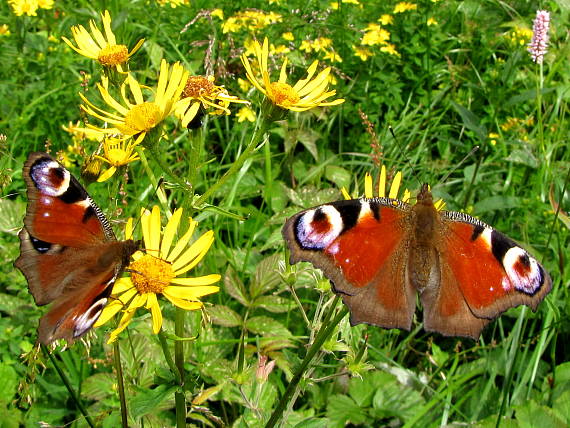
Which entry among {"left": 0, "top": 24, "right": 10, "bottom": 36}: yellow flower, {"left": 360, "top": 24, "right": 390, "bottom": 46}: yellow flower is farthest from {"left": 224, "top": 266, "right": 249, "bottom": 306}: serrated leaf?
{"left": 0, "top": 24, "right": 10, "bottom": 36}: yellow flower

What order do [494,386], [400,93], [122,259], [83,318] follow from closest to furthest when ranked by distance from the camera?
[83,318] < [122,259] < [494,386] < [400,93]

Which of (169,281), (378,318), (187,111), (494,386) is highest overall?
(187,111)

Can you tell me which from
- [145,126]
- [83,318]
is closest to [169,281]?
[83,318]

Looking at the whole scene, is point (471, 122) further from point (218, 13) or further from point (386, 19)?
point (218, 13)

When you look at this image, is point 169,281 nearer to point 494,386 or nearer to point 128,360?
point 128,360

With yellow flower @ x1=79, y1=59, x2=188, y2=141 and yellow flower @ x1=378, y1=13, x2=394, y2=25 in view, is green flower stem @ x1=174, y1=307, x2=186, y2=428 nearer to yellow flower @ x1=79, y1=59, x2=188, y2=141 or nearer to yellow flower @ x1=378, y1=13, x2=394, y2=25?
yellow flower @ x1=79, y1=59, x2=188, y2=141
